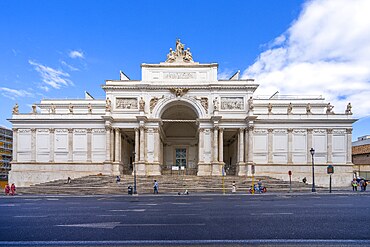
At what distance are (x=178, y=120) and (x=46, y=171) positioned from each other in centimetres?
2176

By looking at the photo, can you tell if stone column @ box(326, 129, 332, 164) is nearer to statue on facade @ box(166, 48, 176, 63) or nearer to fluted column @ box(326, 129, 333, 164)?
fluted column @ box(326, 129, 333, 164)

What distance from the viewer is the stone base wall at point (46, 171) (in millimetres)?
46250

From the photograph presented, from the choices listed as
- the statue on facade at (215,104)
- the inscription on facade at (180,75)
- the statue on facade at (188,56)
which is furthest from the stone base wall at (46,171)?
the statue on facade at (188,56)

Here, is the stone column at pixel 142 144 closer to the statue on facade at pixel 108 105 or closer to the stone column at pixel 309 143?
the statue on facade at pixel 108 105

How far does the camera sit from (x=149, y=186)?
36375mm

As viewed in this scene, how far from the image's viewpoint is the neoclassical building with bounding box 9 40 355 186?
152 ft

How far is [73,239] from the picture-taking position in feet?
28.6

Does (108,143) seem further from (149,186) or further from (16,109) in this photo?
(16,109)

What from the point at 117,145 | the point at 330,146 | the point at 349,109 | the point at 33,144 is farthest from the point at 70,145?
the point at 349,109

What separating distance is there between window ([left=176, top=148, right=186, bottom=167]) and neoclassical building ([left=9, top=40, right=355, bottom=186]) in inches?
452

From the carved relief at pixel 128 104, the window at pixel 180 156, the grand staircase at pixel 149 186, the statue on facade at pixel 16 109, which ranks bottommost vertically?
the grand staircase at pixel 149 186

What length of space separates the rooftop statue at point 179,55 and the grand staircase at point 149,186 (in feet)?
63.1

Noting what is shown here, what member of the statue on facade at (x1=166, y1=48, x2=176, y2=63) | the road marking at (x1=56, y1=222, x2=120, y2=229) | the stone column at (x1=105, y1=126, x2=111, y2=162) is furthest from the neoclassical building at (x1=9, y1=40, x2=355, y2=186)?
the road marking at (x1=56, y1=222, x2=120, y2=229)

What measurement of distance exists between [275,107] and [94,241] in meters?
52.1
